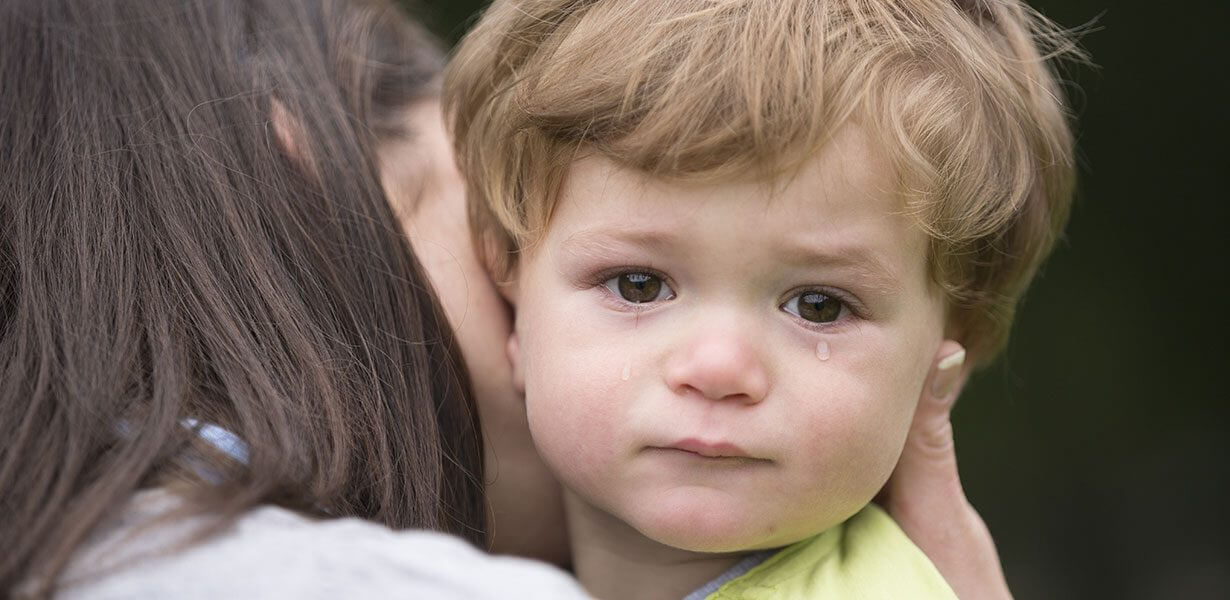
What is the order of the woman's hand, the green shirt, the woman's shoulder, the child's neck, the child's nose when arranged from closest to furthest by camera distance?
1. the woman's shoulder
2. the child's nose
3. the green shirt
4. the child's neck
5. the woman's hand

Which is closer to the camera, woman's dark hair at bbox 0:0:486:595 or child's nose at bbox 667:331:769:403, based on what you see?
woman's dark hair at bbox 0:0:486:595

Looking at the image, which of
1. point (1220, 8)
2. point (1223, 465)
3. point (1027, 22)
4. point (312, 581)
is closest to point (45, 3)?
point (312, 581)

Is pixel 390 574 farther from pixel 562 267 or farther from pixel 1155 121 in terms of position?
pixel 1155 121

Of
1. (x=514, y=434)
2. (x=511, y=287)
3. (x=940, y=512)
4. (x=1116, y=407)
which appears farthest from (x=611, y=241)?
(x=1116, y=407)

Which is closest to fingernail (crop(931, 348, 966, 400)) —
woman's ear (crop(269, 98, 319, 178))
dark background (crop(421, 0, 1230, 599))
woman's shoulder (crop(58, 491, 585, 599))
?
woman's shoulder (crop(58, 491, 585, 599))

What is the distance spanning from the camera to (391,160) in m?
1.76

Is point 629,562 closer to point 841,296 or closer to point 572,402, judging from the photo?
point 572,402

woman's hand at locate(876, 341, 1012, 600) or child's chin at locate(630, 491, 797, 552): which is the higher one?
child's chin at locate(630, 491, 797, 552)

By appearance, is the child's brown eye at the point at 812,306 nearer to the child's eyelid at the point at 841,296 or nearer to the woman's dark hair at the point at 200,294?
the child's eyelid at the point at 841,296

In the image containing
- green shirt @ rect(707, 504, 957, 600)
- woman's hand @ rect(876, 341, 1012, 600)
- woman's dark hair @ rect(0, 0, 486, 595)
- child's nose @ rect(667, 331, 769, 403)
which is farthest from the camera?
woman's hand @ rect(876, 341, 1012, 600)

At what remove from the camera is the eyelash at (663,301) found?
1387 mm

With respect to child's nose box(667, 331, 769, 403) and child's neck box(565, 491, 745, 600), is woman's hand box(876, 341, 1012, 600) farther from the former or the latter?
child's nose box(667, 331, 769, 403)

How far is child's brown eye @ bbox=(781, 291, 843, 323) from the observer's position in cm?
139

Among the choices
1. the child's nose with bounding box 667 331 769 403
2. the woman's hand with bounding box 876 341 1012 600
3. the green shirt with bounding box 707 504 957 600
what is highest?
the child's nose with bounding box 667 331 769 403
